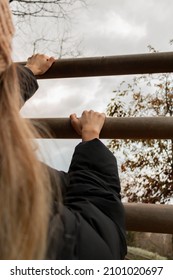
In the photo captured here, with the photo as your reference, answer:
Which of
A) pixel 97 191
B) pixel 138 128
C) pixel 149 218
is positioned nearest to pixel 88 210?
pixel 97 191

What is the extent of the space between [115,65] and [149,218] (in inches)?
23.9

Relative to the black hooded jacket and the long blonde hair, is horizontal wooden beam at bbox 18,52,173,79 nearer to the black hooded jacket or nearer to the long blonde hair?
the black hooded jacket

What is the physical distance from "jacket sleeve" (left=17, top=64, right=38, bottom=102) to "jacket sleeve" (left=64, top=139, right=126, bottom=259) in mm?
415

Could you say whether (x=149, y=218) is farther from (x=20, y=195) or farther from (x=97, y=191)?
(x=20, y=195)

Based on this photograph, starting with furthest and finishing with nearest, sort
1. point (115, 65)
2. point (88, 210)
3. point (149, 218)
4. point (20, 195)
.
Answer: point (115, 65) → point (149, 218) → point (88, 210) → point (20, 195)

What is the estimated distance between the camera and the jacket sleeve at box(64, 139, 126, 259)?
3.49ft

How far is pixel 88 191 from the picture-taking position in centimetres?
114

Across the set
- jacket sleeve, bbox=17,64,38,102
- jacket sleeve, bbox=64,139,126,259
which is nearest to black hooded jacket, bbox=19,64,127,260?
jacket sleeve, bbox=64,139,126,259

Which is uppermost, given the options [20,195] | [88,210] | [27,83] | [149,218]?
[27,83]

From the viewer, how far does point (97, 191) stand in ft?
3.71

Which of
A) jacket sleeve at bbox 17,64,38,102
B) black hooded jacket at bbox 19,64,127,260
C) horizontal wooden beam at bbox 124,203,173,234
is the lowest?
horizontal wooden beam at bbox 124,203,173,234

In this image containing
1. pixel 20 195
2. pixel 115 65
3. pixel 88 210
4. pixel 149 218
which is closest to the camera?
pixel 20 195

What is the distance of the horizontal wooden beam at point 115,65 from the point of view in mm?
1554

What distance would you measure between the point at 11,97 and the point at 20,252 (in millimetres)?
346
